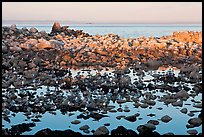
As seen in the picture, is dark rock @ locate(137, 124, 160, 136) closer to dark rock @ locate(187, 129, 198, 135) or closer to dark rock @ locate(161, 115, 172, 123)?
dark rock @ locate(187, 129, 198, 135)

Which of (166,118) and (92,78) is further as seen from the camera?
(92,78)

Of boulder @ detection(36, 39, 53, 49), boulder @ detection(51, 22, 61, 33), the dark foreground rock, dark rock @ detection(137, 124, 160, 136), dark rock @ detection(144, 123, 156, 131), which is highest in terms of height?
boulder @ detection(51, 22, 61, 33)

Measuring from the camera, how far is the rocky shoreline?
11109 millimetres

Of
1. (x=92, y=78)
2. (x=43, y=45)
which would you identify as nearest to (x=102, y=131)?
(x=92, y=78)

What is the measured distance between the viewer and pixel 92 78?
15406mm

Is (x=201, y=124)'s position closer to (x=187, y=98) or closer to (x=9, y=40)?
(x=187, y=98)

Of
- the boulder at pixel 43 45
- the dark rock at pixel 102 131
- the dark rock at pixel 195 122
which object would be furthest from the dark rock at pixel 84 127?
the boulder at pixel 43 45

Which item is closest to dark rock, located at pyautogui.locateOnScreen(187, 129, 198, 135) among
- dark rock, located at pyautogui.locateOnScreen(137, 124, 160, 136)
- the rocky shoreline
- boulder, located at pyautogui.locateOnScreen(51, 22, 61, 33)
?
the rocky shoreline

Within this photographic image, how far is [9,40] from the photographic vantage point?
82.9 feet

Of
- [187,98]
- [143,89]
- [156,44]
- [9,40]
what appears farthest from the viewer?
[156,44]

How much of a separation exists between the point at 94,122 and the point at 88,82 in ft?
15.6

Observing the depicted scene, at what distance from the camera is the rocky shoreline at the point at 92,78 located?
1111 centimetres

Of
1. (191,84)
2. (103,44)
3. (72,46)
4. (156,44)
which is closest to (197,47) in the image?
(156,44)

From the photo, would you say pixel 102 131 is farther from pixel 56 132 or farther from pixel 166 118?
pixel 166 118
